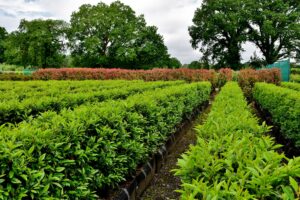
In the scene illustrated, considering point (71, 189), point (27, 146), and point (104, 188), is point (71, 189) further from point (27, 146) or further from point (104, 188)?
point (104, 188)

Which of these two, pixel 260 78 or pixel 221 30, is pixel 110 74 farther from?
pixel 221 30

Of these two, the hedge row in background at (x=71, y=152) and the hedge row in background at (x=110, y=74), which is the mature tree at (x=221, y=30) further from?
the hedge row in background at (x=71, y=152)

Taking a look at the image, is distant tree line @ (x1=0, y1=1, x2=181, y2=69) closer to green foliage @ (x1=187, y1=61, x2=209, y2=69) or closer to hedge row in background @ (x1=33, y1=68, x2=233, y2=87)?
green foliage @ (x1=187, y1=61, x2=209, y2=69)

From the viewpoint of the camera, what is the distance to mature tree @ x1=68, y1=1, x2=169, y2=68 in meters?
44.6

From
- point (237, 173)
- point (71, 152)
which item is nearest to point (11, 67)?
point (71, 152)

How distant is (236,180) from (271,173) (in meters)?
0.22

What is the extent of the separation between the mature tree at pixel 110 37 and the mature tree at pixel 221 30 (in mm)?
8189

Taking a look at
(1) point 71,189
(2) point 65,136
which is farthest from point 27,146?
(1) point 71,189

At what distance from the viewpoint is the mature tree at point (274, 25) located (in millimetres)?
39562

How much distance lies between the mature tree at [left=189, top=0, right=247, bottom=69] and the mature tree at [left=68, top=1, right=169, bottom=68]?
819cm

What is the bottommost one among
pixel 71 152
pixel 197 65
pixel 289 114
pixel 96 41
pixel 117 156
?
pixel 117 156

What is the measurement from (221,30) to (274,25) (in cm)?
708

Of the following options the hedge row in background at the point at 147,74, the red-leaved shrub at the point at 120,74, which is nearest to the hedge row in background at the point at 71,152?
the hedge row in background at the point at 147,74

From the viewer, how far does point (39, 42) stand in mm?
51969
